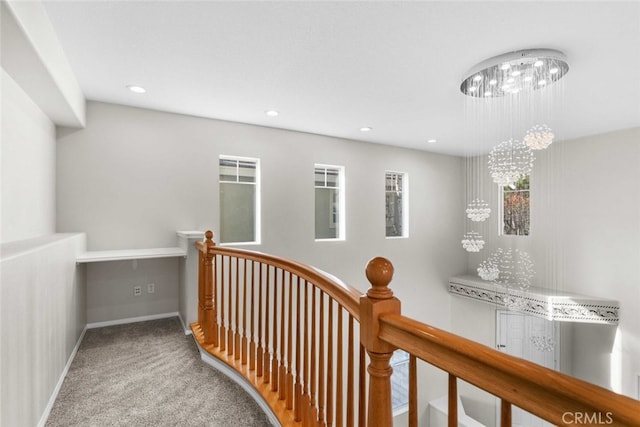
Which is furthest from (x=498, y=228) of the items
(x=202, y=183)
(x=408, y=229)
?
(x=202, y=183)

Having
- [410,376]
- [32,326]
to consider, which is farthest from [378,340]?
[32,326]

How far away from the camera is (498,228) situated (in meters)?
6.17

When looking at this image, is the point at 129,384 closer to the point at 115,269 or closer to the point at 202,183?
the point at 115,269

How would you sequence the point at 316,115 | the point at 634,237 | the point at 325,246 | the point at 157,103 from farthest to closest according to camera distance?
the point at 325,246 < the point at 634,237 < the point at 316,115 < the point at 157,103

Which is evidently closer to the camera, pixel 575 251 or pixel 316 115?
pixel 316 115

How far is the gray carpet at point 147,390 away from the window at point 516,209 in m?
5.57

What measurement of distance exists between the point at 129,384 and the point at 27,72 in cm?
234

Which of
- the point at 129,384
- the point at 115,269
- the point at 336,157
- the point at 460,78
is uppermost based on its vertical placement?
the point at 460,78

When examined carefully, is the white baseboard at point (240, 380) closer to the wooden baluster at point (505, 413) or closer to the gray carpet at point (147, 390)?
the gray carpet at point (147, 390)

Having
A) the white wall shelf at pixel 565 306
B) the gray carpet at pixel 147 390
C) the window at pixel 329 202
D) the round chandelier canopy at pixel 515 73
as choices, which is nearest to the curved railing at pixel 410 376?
the gray carpet at pixel 147 390

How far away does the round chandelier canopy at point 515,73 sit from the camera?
245cm

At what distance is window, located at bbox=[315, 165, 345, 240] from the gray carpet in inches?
108

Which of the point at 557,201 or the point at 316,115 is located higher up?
the point at 316,115

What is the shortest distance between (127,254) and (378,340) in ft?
10.4
